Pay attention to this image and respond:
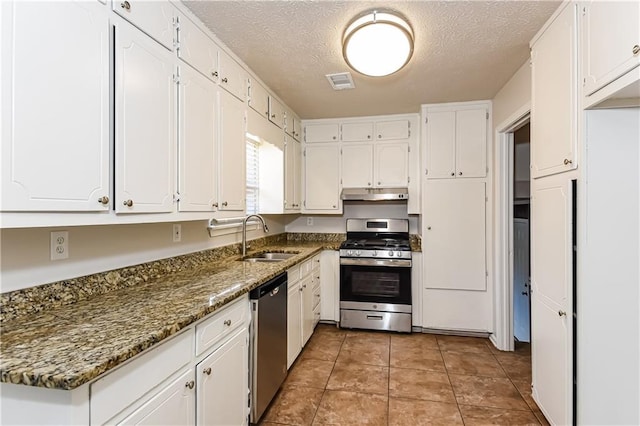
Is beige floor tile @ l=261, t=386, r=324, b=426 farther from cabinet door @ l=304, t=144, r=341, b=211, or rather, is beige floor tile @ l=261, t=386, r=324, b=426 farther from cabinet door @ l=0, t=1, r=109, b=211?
cabinet door @ l=304, t=144, r=341, b=211

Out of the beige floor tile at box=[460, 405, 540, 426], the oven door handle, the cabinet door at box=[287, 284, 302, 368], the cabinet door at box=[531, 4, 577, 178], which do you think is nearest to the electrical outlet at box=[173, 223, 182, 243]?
the cabinet door at box=[287, 284, 302, 368]

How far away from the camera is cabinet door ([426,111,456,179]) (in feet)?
11.4

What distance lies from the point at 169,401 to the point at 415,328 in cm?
295

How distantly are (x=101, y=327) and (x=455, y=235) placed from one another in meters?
3.22

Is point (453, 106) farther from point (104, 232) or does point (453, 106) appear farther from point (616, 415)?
point (104, 232)

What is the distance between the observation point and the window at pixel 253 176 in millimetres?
3264

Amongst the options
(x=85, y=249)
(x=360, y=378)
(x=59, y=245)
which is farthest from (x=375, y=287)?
(x=59, y=245)

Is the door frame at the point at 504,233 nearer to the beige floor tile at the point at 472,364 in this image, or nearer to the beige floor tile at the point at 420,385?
the beige floor tile at the point at 472,364

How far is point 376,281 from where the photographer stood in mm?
3604

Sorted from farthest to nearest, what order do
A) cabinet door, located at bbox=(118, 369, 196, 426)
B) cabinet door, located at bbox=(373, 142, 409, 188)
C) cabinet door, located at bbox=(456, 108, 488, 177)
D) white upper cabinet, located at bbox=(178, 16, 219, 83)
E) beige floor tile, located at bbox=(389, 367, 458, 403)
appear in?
1. cabinet door, located at bbox=(373, 142, 409, 188)
2. cabinet door, located at bbox=(456, 108, 488, 177)
3. beige floor tile, located at bbox=(389, 367, 458, 403)
4. white upper cabinet, located at bbox=(178, 16, 219, 83)
5. cabinet door, located at bbox=(118, 369, 196, 426)

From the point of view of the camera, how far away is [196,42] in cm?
192

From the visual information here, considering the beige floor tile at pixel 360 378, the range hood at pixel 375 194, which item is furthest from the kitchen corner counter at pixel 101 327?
the range hood at pixel 375 194

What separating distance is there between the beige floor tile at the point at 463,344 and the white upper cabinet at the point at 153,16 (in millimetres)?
3359

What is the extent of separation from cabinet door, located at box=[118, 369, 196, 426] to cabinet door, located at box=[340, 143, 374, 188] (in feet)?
9.78
